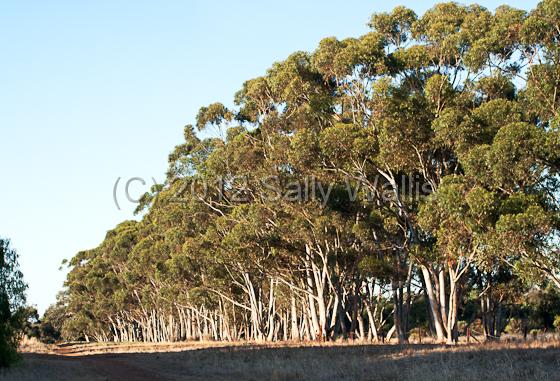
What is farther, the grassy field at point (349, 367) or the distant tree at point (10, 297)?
the distant tree at point (10, 297)

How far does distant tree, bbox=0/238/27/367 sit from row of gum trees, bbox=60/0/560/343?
15.6m

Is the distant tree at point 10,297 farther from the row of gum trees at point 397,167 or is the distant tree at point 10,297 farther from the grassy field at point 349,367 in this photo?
the row of gum trees at point 397,167

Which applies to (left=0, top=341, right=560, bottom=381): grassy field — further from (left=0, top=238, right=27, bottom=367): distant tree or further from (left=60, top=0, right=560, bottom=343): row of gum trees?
(left=60, top=0, right=560, bottom=343): row of gum trees

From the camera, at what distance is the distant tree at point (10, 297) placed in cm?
2814

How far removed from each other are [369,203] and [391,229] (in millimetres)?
2694

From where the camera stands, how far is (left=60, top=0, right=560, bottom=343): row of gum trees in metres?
30.8

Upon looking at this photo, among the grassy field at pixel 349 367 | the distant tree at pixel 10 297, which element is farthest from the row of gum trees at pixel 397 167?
the distant tree at pixel 10 297

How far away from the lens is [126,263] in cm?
9550

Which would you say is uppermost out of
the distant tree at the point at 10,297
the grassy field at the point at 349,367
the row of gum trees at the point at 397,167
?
the row of gum trees at the point at 397,167

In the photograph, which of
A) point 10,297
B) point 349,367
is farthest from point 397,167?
point 10,297

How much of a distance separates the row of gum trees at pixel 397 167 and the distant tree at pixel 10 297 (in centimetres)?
1565

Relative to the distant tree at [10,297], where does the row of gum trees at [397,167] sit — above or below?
above

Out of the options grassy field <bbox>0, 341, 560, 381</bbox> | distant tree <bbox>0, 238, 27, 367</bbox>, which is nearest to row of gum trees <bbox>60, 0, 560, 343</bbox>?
grassy field <bbox>0, 341, 560, 381</bbox>

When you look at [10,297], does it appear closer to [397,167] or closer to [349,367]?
[349,367]
